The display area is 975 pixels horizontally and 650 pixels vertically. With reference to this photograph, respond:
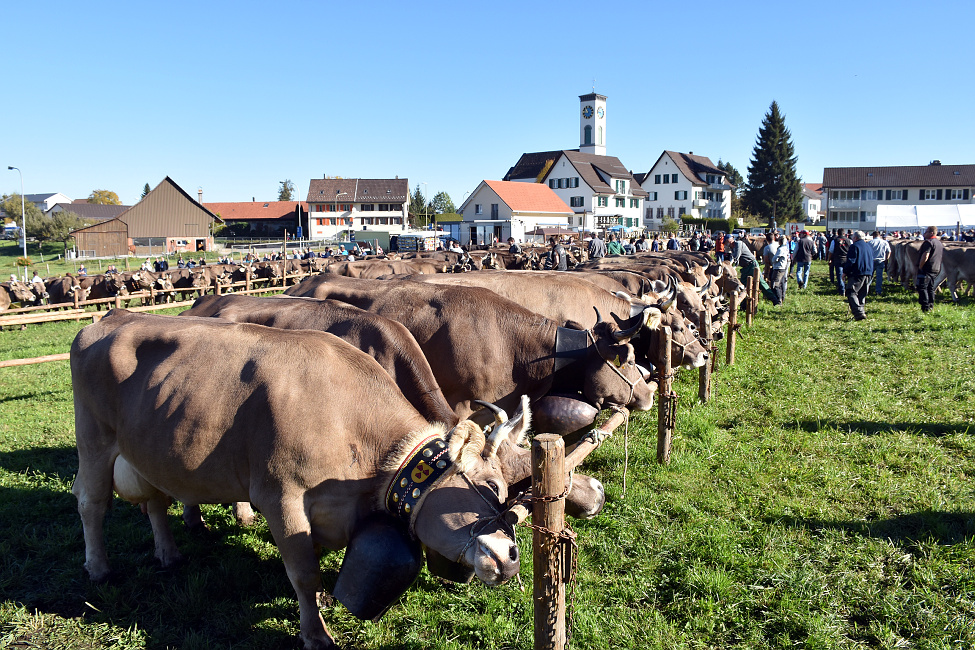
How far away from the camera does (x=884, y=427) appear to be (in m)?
7.89

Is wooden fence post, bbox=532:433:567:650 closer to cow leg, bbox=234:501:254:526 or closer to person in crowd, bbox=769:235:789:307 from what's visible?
cow leg, bbox=234:501:254:526

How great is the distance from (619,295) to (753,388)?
8.55 ft

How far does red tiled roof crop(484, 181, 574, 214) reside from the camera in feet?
216

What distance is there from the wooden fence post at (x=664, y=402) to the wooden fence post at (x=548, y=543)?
3644mm

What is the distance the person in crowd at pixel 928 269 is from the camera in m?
16.0

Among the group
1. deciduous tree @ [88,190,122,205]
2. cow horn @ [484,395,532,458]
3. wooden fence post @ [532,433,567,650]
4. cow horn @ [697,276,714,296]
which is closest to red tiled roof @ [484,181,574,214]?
cow horn @ [697,276,714,296]

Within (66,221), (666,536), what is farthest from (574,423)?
(66,221)

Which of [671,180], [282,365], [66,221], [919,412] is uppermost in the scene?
[671,180]

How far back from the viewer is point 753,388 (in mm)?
9859

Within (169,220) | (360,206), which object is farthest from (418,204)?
(169,220)

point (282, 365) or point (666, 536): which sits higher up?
point (282, 365)

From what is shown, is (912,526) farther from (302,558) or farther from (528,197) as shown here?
(528,197)

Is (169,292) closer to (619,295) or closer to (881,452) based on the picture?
(619,295)

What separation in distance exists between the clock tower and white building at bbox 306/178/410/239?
3326cm
